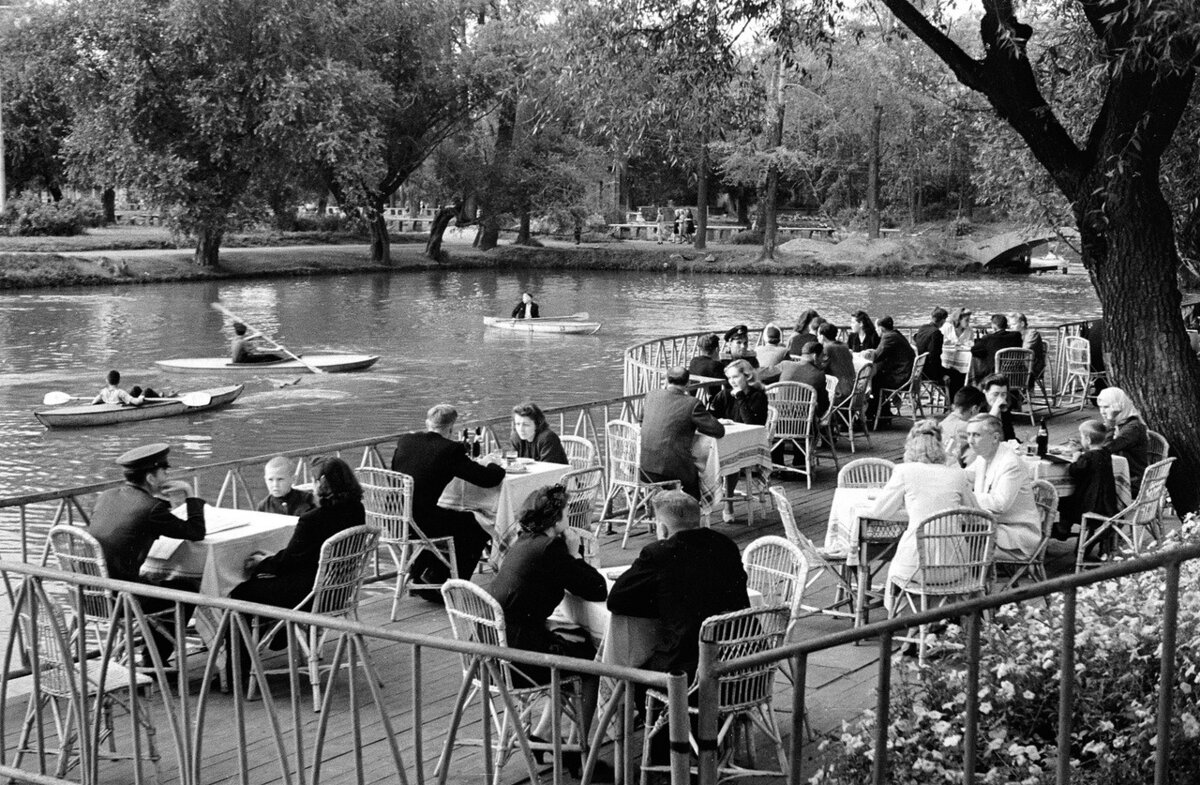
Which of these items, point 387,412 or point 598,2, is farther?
point 387,412

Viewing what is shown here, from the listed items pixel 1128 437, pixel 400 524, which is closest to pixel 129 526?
pixel 400 524

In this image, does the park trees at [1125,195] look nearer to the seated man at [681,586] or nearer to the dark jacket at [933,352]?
the seated man at [681,586]

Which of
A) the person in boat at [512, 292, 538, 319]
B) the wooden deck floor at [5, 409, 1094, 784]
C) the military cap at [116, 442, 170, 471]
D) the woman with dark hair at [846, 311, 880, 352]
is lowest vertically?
the wooden deck floor at [5, 409, 1094, 784]

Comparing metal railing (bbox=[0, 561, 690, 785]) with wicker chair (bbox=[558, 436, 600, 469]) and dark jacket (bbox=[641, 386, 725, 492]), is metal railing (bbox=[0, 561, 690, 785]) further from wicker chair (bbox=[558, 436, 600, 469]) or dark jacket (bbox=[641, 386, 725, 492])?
dark jacket (bbox=[641, 386, 725, 492])

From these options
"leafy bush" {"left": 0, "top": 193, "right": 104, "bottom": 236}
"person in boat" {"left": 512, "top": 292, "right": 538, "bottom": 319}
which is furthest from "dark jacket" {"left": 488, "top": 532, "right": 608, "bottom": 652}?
"leafy bush" {"left": 0, "top": 193, "right": 104, "bottom": 236}

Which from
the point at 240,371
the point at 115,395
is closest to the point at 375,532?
the point at 115,395

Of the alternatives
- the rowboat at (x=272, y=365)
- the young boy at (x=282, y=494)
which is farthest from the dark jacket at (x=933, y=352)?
the rowboat at (x=272, y=365)

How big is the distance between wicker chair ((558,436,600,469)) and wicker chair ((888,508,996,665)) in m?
3.65

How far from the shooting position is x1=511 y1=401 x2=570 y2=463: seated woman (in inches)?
413

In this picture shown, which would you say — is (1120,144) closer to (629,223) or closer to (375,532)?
(375,532)

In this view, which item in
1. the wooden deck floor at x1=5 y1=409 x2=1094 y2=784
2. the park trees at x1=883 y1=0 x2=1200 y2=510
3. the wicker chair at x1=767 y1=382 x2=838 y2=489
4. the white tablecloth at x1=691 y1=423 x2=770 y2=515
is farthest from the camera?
the wicker chair at x1=767 y1=382 x2=838 y2=489

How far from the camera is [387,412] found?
86.3 ft

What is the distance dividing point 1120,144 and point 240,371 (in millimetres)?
21853

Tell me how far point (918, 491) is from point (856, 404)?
759 cm
